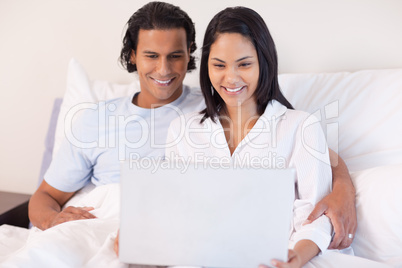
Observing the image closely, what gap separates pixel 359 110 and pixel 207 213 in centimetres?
84

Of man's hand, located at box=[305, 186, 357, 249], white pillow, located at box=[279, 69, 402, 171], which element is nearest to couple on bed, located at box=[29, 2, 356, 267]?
man's hand, located at box=[305, 186, 357, 249]

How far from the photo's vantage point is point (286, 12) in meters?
1.67

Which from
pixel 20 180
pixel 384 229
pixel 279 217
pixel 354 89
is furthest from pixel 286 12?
pixel 20 180

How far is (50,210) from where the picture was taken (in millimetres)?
1470

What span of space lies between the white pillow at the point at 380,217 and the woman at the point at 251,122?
0.11 meters

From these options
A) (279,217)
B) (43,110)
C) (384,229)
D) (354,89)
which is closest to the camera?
(279,217)

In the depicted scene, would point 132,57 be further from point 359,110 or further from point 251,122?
point 359,110

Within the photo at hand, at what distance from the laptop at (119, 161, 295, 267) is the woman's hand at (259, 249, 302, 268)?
0.04 feet

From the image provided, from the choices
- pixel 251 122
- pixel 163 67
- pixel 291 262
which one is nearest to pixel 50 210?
pixel 163 67

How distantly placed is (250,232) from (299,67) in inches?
40.3

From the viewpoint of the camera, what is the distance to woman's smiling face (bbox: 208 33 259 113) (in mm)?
1211

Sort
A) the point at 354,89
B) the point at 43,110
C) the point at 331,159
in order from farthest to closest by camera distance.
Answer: the point at 43,110
the point at 354,89
the point at 331,159

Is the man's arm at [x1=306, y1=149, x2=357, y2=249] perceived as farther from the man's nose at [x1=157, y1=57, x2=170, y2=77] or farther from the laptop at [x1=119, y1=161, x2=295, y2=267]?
the man's nose at [x1=157, y1=57, x2=170, y2=77]

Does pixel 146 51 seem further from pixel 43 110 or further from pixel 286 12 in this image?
pixel 43 110
